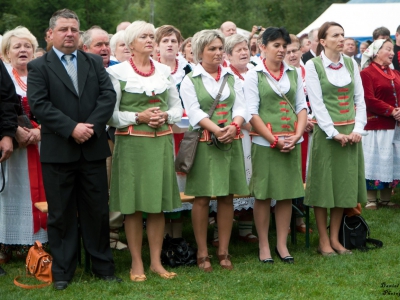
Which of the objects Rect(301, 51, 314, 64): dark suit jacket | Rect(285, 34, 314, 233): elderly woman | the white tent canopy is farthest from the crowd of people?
the white tent canopy

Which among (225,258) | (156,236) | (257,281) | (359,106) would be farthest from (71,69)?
(359,106)

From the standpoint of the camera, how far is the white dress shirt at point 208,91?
611 cm

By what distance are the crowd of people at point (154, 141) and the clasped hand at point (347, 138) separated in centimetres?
1

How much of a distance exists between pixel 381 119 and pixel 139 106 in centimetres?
421

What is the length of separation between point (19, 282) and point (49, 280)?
0.29 m

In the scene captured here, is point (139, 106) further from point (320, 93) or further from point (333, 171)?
point (333, 171)

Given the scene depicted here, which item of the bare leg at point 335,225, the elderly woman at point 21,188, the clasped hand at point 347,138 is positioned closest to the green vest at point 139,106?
the elderly woman at point 21,188

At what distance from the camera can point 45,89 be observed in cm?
561

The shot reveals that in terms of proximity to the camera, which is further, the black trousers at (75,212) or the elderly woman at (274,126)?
the elderly woman at (274,126)

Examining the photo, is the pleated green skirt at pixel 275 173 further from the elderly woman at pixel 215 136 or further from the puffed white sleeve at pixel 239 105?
the puffed white sleeve at pixel 239 105

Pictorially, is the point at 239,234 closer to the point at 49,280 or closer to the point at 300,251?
the point at 300,251

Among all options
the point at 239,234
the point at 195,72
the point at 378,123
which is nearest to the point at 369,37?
the point at 378,123

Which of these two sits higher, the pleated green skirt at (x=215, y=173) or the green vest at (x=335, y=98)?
the green vest at (x=335, y=98)

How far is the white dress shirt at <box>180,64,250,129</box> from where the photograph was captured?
6113mm
